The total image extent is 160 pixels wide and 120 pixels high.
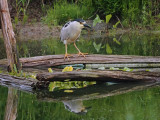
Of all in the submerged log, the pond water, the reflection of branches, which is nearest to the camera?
the pond water

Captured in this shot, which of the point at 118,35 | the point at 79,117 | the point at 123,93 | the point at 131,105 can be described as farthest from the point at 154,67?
the point at 118,35

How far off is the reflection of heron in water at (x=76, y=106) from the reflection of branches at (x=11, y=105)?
828 millimetres

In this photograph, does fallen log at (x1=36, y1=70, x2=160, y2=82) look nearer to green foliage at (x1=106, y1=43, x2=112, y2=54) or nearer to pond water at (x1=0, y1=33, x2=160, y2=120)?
pond water at (x1=0, y1=33, x2=160, y2=120)

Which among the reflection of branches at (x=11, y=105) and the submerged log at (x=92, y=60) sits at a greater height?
the submerged log at (x=92, y=60)

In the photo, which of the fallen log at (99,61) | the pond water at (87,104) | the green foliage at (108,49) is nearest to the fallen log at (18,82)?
the pond water at (87,104)

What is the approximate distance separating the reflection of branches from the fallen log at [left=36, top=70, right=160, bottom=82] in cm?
58

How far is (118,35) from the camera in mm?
16344

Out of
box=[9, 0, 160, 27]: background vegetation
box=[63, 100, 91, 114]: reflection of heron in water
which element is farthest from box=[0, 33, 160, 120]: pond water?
box=[9, 0, 160, 27]: background vegetation

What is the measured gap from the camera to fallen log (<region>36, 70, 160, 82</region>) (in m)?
6.86

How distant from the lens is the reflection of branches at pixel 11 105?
562 centimetres

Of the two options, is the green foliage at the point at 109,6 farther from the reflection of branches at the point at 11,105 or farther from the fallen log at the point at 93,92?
the reflection of branches at the point at 11,105

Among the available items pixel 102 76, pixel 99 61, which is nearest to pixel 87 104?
pixel 102 76

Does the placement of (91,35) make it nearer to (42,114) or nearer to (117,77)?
(117,77)

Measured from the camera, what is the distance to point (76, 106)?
596 cm
